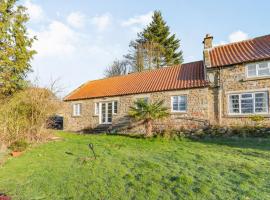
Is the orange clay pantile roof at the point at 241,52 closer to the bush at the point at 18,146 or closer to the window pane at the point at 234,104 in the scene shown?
the window pane at the point at 234,104

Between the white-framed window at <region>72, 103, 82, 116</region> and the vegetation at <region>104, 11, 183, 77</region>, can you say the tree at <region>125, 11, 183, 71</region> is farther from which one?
the white-framed window at <region>72, 103, 82, 116</region>

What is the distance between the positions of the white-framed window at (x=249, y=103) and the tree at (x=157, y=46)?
979 inches

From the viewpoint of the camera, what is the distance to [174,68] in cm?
2120

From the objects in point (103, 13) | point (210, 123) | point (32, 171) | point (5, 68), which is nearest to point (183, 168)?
point (32, 171)

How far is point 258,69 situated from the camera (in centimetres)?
1495

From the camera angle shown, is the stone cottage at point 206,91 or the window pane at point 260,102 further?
the stone cottage at point 206,91

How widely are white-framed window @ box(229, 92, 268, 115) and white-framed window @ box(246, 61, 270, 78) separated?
1.31 metres

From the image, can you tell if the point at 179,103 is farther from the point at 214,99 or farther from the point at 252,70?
the point at 252,70

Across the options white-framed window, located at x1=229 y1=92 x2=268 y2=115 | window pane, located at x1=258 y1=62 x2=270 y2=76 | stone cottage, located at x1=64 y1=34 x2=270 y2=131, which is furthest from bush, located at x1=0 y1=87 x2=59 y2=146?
window pane, located at x1=258 y1=62 x2=270 y2=76

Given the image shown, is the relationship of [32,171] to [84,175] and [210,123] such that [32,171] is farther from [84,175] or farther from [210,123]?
[210,123]

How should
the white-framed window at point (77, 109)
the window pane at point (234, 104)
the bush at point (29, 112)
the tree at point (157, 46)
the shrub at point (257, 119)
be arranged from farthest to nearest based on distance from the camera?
the tree at point (157, 46), the white-framed window at point (77, 109), the window pane at point (234, 104), the shrub at point (257, 119), the bush at point (29, 112)

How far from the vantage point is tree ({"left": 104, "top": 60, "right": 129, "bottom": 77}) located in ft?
154

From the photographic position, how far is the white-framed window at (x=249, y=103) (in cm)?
1463

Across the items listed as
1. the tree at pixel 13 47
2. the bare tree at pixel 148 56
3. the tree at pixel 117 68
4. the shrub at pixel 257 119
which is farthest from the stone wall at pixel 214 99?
the tree at pixel 117 68
